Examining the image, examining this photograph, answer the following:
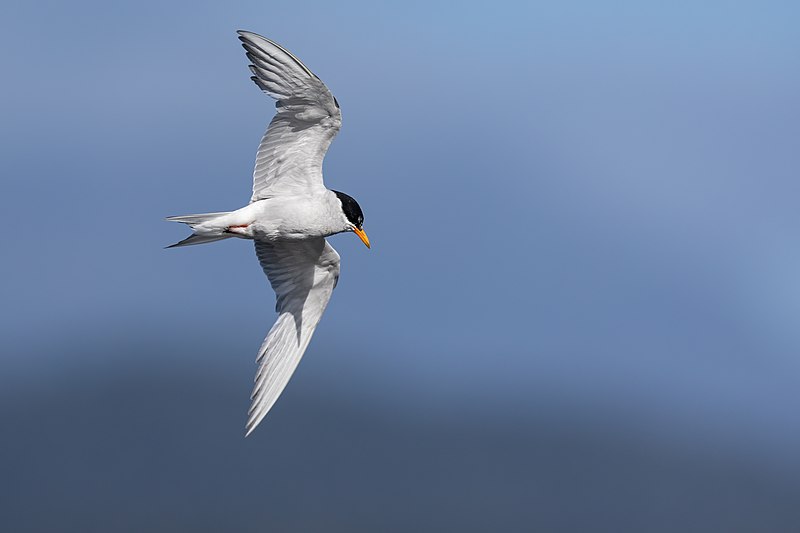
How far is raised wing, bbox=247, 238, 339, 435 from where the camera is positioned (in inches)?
722

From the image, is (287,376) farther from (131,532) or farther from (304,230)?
(131,532)

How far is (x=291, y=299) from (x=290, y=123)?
3.26 metres

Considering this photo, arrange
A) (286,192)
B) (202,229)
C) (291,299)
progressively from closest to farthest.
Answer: (202,229)
(286,192)
(291,299)

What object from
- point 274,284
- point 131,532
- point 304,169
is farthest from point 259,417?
point 131,532

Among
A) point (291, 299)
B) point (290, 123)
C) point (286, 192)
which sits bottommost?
point (291, 299)

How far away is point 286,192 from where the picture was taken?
676 inches

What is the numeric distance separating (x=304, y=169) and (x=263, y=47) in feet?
6.54

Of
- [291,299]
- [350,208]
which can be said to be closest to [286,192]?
[350,208]

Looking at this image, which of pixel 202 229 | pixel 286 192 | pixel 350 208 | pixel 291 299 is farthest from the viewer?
pixel 291 299

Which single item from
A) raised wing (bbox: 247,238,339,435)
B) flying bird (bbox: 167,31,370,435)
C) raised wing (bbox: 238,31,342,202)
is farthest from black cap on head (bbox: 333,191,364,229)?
raised wing (bbox: 247,238,339,435)

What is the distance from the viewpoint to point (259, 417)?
58.9 feet

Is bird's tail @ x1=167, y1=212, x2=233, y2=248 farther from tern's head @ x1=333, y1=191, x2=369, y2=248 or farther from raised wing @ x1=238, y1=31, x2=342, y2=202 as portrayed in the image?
tern's head @ x1=333, y1=191, x2=369, y2=248

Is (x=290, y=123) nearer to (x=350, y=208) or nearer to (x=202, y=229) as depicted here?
(x=350, y=208)

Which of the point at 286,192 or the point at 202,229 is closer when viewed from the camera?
the point at 202,229
